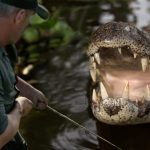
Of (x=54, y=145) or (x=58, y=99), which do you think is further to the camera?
(x=58, y=99)

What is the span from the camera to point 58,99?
499 cm

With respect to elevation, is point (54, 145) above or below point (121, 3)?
above

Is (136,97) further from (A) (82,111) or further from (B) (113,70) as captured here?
(A) (82,111)

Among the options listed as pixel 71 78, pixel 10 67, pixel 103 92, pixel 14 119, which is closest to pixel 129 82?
pixel 103 92

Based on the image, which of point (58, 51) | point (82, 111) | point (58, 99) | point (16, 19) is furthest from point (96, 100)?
point (58, 51)

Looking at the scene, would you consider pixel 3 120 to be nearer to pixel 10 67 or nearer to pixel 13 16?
pixel 10 67

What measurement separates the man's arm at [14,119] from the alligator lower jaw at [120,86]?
91 centimetres

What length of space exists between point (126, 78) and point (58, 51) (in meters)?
1.82

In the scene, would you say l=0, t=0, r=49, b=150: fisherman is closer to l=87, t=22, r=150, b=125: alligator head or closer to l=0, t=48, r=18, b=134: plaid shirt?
l=0, t=48, r=18, b=134: plaid shirt

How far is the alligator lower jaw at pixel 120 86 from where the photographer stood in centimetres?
398

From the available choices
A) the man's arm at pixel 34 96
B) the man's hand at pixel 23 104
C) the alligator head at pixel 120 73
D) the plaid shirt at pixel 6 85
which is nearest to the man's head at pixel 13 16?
the plaid shirt at pixel 6 85

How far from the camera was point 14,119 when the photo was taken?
10.1 feet

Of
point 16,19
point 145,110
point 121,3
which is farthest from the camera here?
point 121,3

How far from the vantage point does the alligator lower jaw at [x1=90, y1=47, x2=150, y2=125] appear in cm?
398
